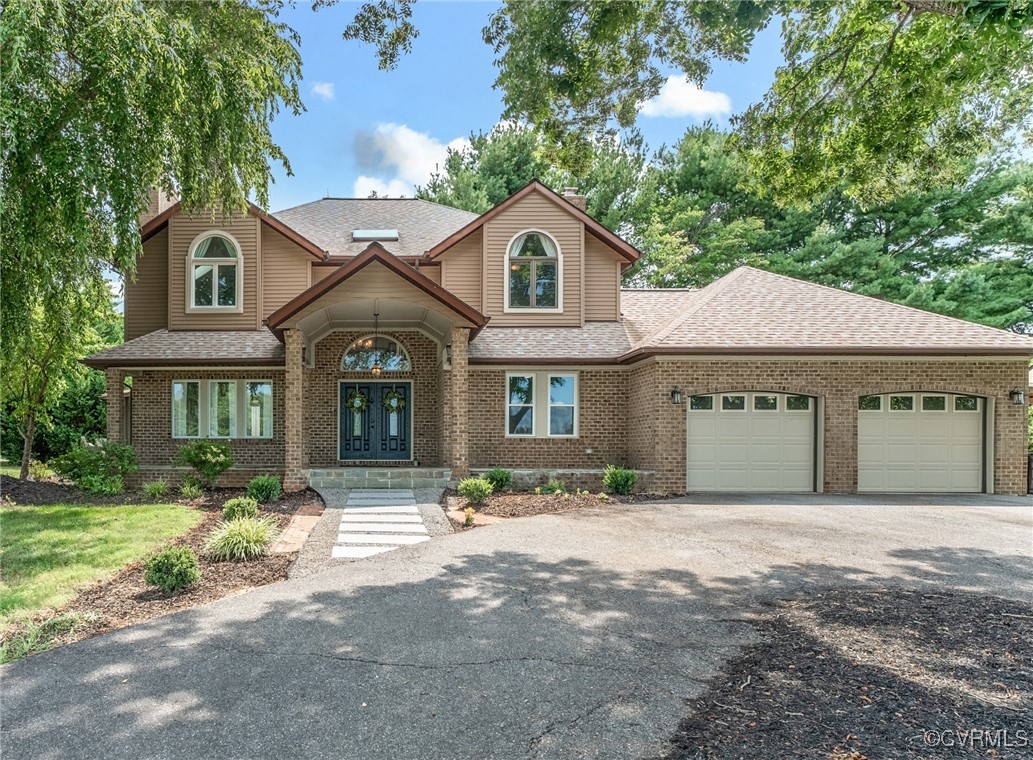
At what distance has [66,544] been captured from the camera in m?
7.19

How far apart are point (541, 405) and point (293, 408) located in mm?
5458

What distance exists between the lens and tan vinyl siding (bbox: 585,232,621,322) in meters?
15.2

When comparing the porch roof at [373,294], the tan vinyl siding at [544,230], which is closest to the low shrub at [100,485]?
the porch roof at [373,294]

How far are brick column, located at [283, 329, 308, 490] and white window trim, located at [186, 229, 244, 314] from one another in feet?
11.7

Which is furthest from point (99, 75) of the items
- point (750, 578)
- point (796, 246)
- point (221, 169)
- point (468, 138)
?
point (796, 246)

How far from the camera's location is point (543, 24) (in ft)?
25.9

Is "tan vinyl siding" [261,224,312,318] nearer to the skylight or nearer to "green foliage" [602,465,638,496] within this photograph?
the skylight

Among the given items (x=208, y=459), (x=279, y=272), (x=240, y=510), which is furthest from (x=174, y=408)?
(x=240, y=510)

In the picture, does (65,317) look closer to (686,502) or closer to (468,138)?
(686,502)

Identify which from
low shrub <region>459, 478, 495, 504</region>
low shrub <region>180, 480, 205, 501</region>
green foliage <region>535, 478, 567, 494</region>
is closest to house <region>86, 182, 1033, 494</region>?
green foliage <region>535, 478, 567, 494</region>

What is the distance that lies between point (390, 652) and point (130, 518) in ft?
22.0

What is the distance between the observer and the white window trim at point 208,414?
13.8 m

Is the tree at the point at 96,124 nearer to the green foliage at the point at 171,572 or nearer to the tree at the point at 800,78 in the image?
the tree at the point at 800,78

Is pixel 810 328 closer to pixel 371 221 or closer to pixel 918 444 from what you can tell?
pixel 918 444
